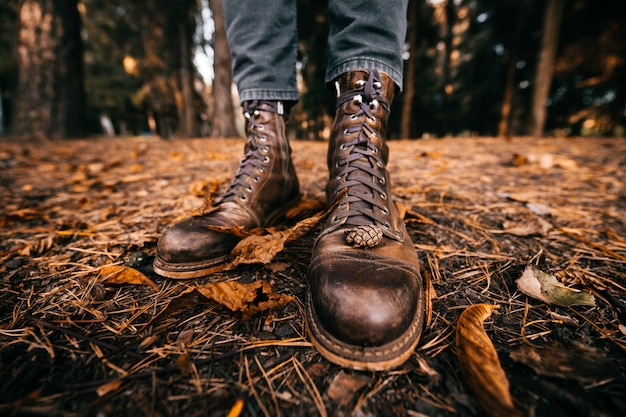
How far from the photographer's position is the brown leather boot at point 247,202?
943 mm

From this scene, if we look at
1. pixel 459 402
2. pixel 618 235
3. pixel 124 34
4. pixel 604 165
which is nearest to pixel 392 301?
pixel 459 402

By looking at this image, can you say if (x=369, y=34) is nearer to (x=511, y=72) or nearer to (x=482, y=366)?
(x=482, y=366)

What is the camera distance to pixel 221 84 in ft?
20.5

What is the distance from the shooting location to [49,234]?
1.29 meters

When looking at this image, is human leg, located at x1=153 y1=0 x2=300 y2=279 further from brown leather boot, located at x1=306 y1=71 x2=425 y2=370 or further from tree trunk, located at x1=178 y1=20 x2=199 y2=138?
tree trunk, located at x1=178 y1=20 x2=199 y2=138

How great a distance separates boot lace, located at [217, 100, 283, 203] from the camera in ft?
4.02

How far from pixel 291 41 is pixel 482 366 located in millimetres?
1416

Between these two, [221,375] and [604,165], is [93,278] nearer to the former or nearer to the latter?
[221,375]

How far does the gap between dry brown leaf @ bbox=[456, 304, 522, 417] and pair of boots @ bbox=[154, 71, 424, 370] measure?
0.34ft

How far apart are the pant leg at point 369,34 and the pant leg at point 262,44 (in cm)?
28

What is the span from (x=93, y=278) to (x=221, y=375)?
666 millimetres

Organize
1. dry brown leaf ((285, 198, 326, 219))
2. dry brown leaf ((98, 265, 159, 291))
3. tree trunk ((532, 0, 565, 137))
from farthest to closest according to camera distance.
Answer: tree trunk ((532, 0, 565, 137)), dry brown leaf ((285, 198, 326, 219)), dry brown leaf ((98, 265, 159, 291))

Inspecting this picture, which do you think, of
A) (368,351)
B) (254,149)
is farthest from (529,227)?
(254,149)

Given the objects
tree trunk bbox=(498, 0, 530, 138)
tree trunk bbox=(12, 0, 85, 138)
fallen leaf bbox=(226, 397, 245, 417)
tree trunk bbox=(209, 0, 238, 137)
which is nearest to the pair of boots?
fallen leaf bbox=(226, 397, 245, 417)
